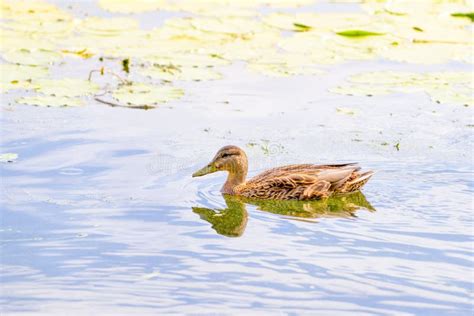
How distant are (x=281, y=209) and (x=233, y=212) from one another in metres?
0.40

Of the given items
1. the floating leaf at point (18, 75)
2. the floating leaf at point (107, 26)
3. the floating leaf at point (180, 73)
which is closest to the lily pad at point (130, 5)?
the floating leaf at point (107, 26)

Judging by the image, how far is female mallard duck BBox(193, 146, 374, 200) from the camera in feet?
29.6

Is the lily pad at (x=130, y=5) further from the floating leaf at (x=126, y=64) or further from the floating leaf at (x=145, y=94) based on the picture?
the floating leaf at (x=145, y=94)

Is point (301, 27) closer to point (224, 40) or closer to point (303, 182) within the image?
point (224, 40)

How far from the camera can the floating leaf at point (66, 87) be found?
1111 centimetres

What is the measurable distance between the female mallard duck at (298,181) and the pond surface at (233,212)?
16 cm

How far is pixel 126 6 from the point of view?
48.4 ft

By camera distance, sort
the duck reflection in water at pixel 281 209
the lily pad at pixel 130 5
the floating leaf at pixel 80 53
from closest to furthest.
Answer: the duck reflection in water at pixel 281 209, the floating leaf at pixel 80 53, the lily pad at pixel 130 5

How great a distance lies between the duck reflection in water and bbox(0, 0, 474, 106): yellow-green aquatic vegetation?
2.40 metres

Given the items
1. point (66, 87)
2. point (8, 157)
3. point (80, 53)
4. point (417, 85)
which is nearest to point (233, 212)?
point (8, 157)

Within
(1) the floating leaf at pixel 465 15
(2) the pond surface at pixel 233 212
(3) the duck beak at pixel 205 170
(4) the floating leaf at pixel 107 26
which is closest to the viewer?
(2) the pond surface at pixel 233 212

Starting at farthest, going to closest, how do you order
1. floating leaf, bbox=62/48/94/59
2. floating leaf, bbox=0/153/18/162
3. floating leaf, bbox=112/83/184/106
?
floating leaf, bbox=62/48/94/59 < floating leaf, bbox=112/83/184/106 < floating leaf, bbox=0/153/18/162

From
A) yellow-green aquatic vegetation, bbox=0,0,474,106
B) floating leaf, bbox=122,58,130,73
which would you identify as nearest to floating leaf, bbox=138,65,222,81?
yellow-green aquatic vegetation, bbox=0,0,474,106

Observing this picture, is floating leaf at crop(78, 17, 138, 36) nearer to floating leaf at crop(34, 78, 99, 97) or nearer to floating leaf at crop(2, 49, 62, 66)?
floating leaf at crop(2, 49, 62, 66)
